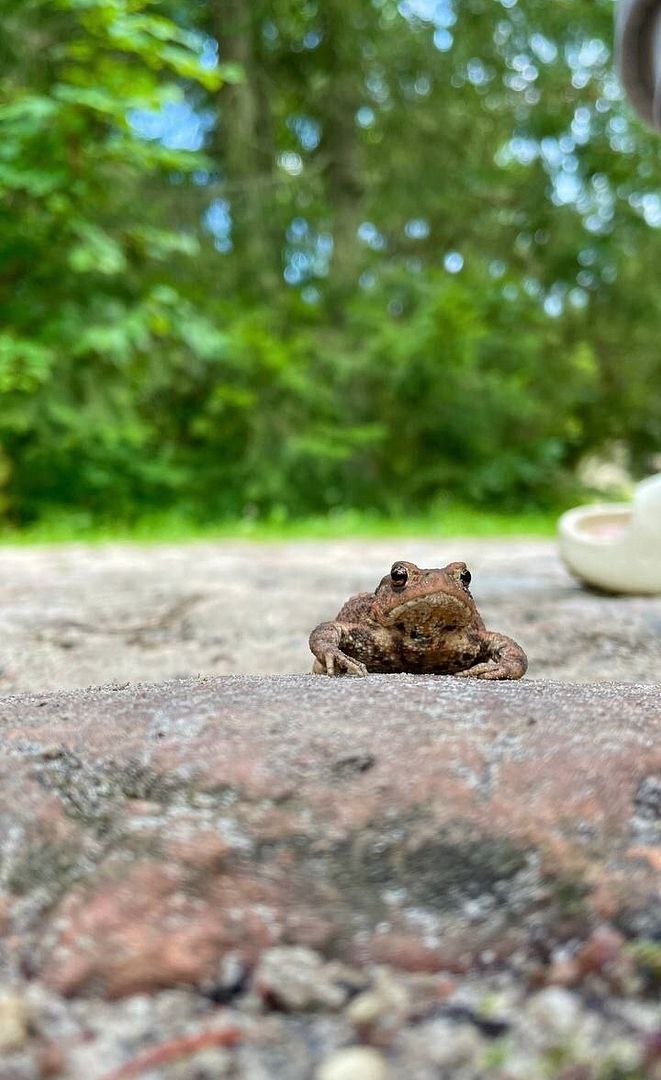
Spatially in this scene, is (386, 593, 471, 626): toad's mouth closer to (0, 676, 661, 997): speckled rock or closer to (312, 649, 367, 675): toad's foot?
(312, 649, 367, 675): toad's foot

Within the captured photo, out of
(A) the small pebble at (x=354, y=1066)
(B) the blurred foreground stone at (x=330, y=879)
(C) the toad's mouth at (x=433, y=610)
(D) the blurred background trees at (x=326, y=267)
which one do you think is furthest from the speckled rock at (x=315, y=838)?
(D) the blurred background trees at (x=326, y=267)

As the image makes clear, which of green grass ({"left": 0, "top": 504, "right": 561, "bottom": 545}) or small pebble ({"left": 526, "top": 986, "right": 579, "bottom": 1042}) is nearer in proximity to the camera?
small pebble ({"left": 526, "top": 986, "right": 579, "bottom": 1042})

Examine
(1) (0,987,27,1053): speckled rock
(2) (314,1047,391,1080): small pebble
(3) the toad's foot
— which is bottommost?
(1) (0,987,27,1053): speckled rock

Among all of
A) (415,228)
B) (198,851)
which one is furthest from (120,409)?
(198,851)

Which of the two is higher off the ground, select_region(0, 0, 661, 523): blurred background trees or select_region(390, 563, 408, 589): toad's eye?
select_region(0, 0, 661, 523): blurred background trees

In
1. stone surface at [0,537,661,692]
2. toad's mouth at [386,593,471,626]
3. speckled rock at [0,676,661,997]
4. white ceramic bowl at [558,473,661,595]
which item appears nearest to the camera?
speckled rock at [0,676,661,997]

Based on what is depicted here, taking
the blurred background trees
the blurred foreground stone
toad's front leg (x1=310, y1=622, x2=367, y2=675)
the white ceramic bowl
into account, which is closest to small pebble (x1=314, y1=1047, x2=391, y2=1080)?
the blurred foreground stone

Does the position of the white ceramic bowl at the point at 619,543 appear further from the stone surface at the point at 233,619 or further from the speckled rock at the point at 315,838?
the speckled rock at the point at 315,838

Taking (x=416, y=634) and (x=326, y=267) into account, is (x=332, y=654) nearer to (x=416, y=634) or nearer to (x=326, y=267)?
(x=416, y=634)
